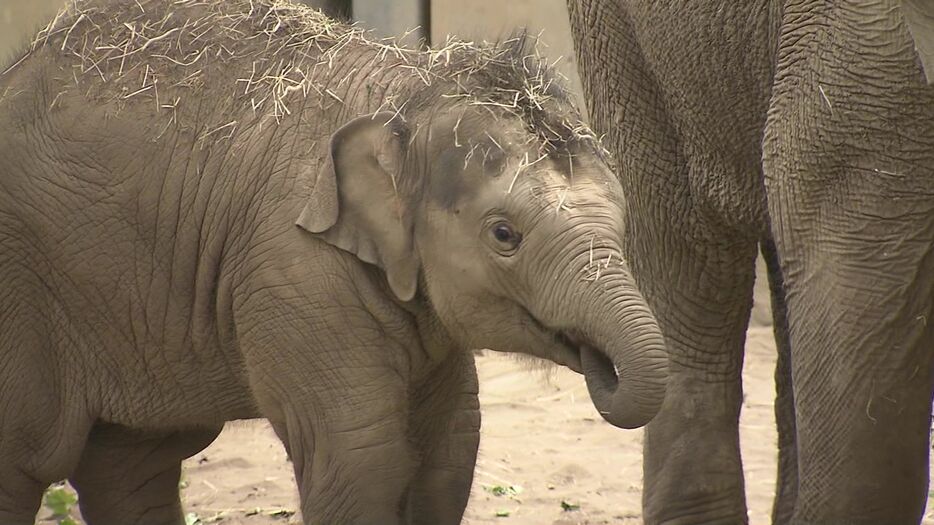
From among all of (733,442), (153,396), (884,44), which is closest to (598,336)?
(884,44)

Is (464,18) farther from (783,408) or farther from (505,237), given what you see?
(505,237)

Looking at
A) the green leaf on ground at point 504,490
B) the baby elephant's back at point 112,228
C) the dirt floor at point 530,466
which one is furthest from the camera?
the green leaf on ground at point 504,490

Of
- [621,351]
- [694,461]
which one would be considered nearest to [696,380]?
[694,461]

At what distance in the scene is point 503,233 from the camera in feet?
12.1

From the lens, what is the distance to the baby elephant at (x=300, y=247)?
12.1ft

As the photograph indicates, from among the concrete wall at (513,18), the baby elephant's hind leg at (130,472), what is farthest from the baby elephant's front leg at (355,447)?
the concrete wall at (513,18)

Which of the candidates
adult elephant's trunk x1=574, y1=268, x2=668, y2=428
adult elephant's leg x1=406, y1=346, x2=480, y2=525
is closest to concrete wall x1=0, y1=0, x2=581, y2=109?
adult elephant's leg x1=406, y1=346, x2=480, y2=525

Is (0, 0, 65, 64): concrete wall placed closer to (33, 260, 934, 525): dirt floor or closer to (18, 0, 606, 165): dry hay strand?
(33, 260, 934, 525): dirt floor

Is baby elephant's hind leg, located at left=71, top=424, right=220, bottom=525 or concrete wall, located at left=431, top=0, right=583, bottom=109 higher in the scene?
concrete wall, located at left=431, top=0, right=583, bottom=109

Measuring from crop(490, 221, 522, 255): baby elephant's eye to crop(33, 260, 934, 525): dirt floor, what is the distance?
1.41 metres

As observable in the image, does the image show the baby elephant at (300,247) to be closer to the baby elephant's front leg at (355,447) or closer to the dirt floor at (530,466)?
the baby elephant's front leg at (355,447)

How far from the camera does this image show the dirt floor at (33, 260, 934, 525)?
5449 mm

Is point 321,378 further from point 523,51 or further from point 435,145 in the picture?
point 523,51

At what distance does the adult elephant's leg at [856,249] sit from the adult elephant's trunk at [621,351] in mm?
469
